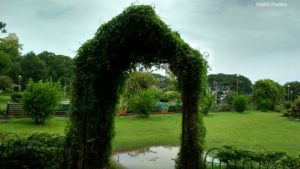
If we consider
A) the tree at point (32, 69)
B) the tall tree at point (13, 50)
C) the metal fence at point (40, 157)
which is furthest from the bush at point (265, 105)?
the metal fence at point (40, 157)

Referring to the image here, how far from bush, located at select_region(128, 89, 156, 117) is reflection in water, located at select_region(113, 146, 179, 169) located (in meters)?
11.8

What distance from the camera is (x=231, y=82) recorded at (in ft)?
287

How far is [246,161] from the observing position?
711 cm

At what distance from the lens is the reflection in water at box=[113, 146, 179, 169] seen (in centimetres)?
966

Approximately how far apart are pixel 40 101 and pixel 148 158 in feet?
29.8

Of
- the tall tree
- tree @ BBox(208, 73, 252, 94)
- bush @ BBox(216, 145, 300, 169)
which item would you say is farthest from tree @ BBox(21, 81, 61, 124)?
tree @ BBox(208, 73, 252, 94)

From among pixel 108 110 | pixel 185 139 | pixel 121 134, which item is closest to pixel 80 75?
pixel 108 110

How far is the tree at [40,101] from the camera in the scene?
58.1 ft

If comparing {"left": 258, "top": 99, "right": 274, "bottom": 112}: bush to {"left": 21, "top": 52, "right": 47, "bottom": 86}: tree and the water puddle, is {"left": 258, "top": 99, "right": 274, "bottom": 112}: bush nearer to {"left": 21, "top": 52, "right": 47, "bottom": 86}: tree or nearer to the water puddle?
the water puddle

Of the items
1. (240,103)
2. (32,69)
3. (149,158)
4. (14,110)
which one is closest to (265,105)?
(240,103)

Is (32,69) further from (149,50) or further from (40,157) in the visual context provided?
(149,50)

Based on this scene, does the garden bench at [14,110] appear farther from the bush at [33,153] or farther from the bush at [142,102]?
the bush at [33,153]

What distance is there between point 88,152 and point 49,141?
0.96 meters

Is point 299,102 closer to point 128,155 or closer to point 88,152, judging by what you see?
point 128,155
